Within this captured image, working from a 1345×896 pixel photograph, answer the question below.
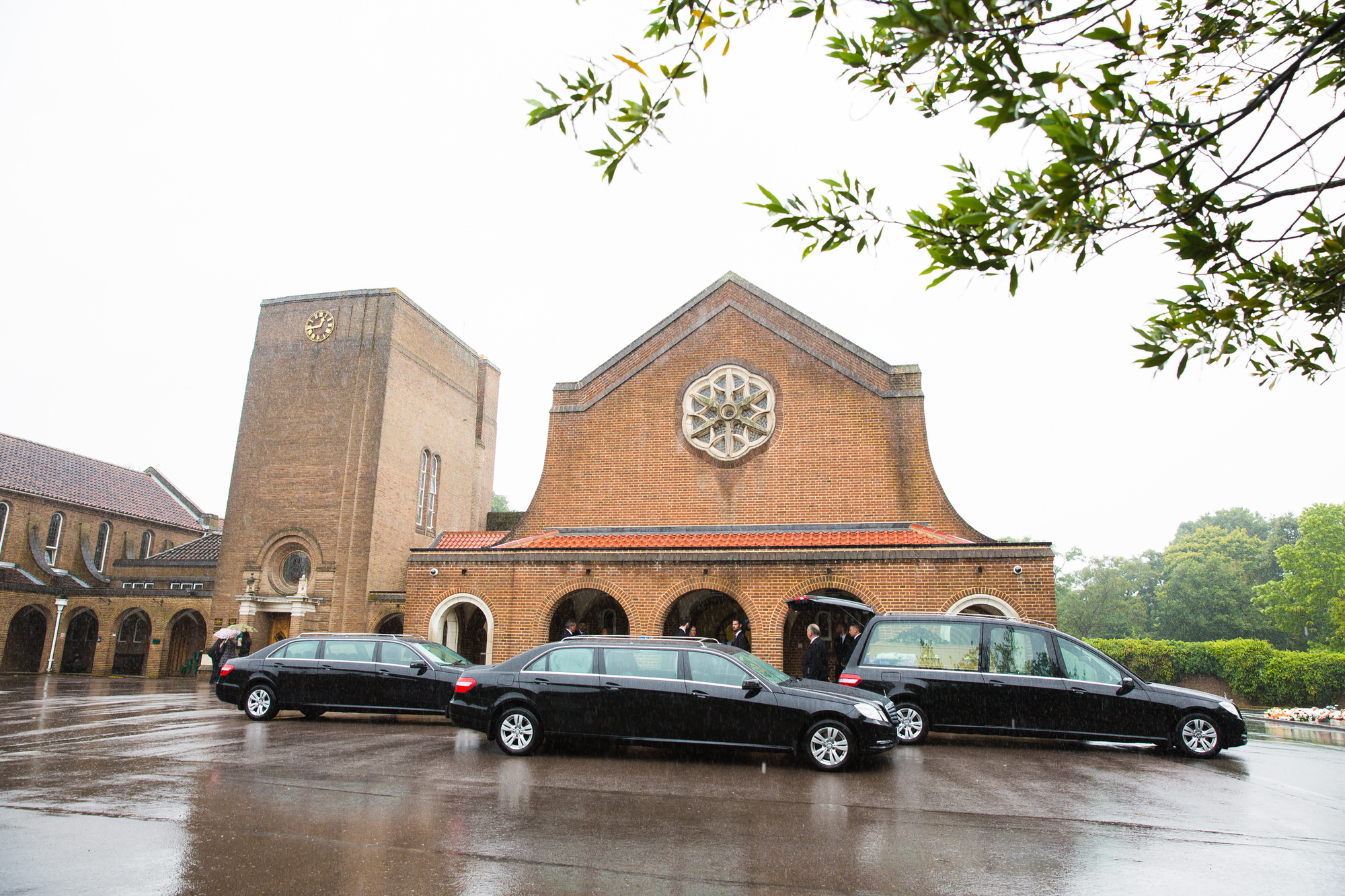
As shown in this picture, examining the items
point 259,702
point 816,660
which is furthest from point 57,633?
point 816,660

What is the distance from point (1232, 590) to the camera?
61.6 m

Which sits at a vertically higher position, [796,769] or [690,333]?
[690,333]

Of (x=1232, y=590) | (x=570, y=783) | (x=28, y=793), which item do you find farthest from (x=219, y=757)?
(x=1232, y=590)

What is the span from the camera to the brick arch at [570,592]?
1767 centimetres

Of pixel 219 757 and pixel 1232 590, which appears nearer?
pixel 219 757

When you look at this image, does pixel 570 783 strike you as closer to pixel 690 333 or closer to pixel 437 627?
pixel 437 627

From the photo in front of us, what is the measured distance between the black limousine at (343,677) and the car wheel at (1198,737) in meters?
9.79

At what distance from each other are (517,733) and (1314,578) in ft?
185

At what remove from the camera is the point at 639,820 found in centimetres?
604

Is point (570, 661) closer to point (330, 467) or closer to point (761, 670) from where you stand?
point (761, 670)

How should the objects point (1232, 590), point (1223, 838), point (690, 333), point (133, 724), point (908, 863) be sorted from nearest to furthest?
point (908, 863)
point (1223, 838)
point (133, 724)
point (690, 333)
point (1232, 590)

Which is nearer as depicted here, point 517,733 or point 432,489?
point 517,733

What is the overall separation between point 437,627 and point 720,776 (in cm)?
1241

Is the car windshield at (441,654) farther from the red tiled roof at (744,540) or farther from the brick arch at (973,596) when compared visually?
the brick arch at (973,596)
